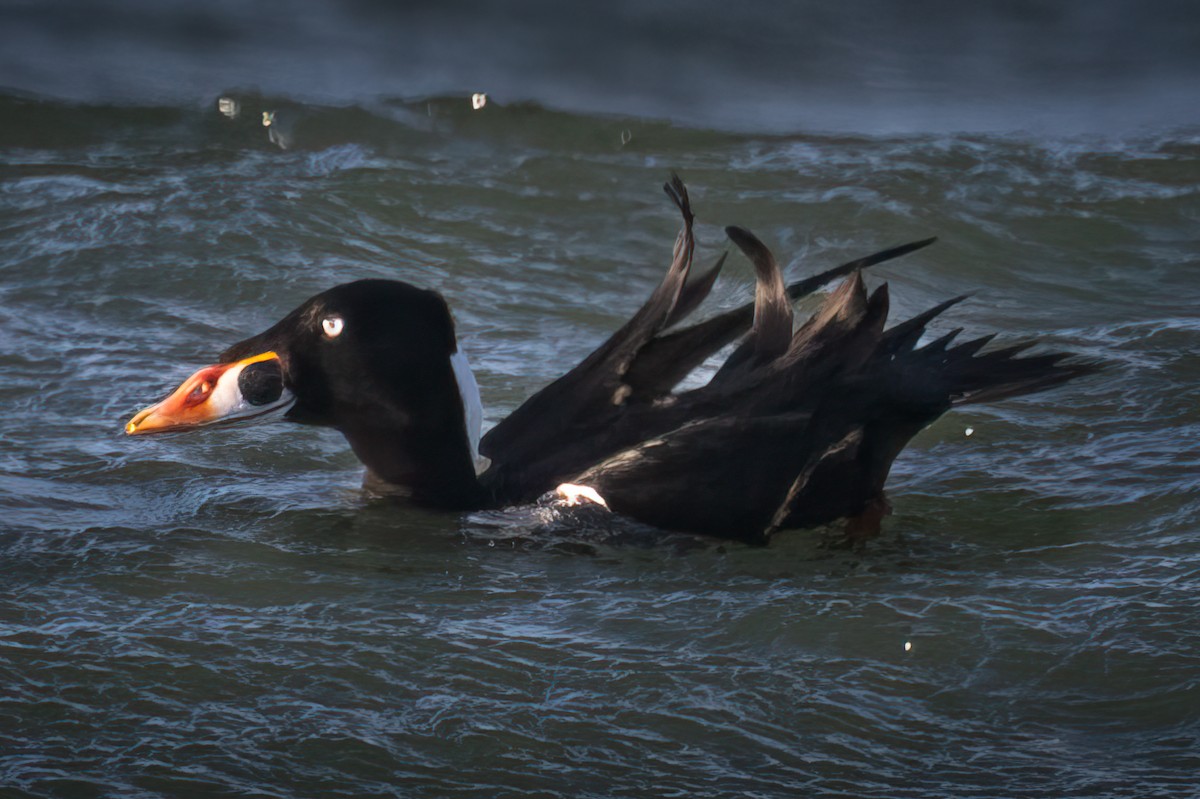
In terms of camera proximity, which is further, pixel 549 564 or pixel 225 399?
pixel 225 399

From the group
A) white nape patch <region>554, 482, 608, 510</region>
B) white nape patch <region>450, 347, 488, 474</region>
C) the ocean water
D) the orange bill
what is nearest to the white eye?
the orange bill

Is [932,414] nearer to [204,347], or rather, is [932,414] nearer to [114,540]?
[114,540]

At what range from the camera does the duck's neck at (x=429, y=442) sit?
16.6 ft

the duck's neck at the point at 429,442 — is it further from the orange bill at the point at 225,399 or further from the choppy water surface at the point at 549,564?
the orange bill at the point at 225,399

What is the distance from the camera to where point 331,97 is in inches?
418

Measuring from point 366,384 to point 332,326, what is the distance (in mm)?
195

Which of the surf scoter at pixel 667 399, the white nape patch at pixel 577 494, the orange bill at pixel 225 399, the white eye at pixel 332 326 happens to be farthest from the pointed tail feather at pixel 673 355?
the orange bill at pixel 225 399

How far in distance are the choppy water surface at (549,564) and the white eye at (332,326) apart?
0.55m

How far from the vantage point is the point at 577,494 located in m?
4.89

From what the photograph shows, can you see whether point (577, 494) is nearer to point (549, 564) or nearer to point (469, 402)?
point (549, 564)

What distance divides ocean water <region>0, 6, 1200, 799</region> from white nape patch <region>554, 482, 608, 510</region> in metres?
0.11

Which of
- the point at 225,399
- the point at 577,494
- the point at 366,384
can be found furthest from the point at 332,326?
the point at 577,494

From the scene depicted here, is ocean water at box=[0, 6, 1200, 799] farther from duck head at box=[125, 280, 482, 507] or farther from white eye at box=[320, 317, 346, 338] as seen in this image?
white eye at box=[320, 317, 346, 338]

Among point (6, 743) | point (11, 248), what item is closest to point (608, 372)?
point (6, 743)
